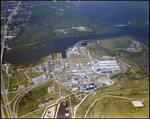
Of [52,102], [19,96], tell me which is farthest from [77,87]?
[19,96]

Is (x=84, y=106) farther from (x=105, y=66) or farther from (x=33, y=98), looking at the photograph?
(x=105, y=66)

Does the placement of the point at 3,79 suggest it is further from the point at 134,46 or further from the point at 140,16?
the point at 140,16

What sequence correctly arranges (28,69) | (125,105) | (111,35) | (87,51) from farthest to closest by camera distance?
(111,35)
(87,51)
(28,69)
(125,105)

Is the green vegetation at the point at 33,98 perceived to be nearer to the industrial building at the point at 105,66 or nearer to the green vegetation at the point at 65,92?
A: the green vegetation at the point at 65,92

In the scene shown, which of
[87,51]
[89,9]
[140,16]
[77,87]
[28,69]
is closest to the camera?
[77,87]

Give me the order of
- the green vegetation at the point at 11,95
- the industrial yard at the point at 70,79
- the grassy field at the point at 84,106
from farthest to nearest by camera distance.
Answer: the green vegetation at the point at 11,95, the industrial yard at the point at 70,79, the grassy field at the point at 84,106

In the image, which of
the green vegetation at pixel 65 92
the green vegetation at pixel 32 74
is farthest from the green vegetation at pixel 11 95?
the green vegetation at pixel 65 92

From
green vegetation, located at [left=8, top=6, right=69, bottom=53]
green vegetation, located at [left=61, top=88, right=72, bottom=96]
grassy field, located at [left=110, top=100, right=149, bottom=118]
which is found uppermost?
green vegetation, located at [left=8, top=6, right=69, bottom=53]

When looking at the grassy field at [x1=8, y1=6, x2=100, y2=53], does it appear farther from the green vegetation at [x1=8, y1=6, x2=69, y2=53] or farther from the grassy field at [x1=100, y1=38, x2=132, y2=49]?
the grassy field at [x1=100, y1=38, x2=132, y2=49]

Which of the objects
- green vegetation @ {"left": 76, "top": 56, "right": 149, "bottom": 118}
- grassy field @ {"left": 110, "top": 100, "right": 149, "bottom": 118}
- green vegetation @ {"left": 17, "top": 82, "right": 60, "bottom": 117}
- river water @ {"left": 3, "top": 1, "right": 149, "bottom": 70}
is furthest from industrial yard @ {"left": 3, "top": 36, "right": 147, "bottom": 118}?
river water @ {"left": 3, "top": 1, "right": 149, "bottom": 70}
